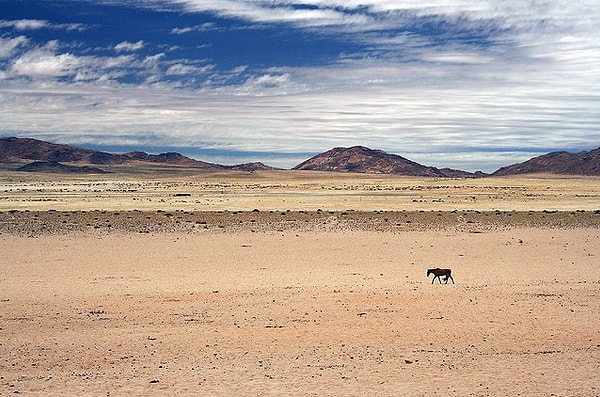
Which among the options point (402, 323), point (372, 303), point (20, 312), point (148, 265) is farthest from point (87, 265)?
point (402, 323)

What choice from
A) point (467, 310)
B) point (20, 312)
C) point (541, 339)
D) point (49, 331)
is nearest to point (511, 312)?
point (467, 310)

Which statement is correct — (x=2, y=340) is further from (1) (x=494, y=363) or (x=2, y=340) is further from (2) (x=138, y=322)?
(1) (x=494, y=363)

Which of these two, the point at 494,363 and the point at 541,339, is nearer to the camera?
the point at 494,363

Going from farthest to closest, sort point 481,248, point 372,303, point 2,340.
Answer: point 481,248, point 372,303, point 2,340

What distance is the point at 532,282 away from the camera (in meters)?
15.8

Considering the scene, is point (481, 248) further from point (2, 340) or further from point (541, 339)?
point (2, 340)

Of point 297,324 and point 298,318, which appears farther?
point 298,318

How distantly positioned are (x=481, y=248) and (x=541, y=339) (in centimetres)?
1258

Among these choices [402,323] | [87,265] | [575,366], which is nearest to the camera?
[575,366]

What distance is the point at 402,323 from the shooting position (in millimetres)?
11367

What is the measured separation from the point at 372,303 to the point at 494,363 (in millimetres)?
4043

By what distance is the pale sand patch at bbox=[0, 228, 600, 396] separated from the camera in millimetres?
8445

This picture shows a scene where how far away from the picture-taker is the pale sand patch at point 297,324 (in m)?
8.45

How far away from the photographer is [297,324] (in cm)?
1135
